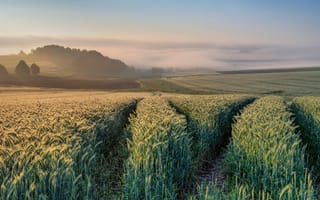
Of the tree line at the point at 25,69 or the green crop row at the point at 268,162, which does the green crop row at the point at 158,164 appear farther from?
the tree line at the point at 25,69

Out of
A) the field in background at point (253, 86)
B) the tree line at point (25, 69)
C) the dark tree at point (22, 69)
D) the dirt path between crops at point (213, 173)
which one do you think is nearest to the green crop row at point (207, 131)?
the dirt path between crops at point (213, 173)

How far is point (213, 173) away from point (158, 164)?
3465 mm

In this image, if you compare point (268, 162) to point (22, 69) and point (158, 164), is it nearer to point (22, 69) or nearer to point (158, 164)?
point (158, 164)

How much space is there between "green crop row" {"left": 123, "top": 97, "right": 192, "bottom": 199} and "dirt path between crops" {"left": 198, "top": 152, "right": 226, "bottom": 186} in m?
1.04

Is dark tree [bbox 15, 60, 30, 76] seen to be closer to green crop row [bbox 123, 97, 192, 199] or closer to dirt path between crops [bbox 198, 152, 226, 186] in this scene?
dirt path between crops [bbox 198, 152, 226, 186]

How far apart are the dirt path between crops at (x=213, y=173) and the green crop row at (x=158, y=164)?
104 cm

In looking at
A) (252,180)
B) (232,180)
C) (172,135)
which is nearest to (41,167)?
(172,135)

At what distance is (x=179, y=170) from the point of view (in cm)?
780

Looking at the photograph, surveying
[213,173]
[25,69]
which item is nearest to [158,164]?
[213,173]

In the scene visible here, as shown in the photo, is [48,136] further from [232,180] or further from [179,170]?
[232,180]

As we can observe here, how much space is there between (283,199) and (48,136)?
3.75m

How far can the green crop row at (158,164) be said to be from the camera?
5949mm

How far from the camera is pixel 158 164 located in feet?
21.9

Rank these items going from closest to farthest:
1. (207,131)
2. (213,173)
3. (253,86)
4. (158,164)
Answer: (158,164) < (213,173) < (207,131) < (253,86)
